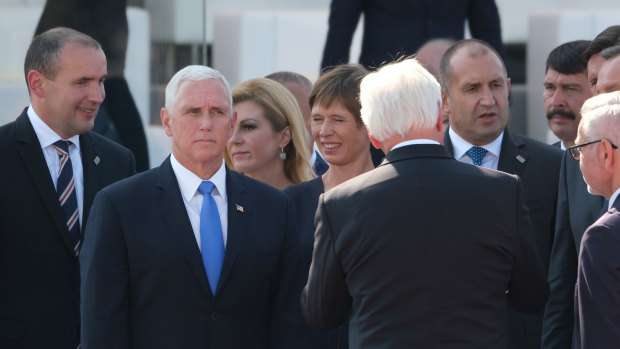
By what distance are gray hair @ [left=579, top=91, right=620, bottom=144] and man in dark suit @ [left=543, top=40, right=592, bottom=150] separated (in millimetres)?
1922

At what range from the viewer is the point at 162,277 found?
3164mm

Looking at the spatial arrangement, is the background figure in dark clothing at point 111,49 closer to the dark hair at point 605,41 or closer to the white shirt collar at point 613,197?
the dark hair at point 605,41

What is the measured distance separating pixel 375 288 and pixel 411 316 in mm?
128

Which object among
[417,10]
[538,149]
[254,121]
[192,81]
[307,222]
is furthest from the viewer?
[417,10]

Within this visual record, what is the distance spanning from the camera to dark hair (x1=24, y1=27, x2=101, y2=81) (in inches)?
164

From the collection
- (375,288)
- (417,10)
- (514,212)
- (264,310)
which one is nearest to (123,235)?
(264,310)

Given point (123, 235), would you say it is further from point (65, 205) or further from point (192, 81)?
point (65, 205)

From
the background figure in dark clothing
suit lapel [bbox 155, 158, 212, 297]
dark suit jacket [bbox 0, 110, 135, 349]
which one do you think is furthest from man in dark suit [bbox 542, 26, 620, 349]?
the background figure in dark clothing

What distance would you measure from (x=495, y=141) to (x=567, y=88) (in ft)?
3.46

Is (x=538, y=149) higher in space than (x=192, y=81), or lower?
lower

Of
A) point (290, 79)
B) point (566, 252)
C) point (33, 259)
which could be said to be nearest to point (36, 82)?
point (33, 259)

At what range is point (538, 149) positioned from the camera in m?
4.18

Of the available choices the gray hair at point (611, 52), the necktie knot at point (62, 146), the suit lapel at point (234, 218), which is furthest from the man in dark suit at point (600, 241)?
the necktie knot at point (62, 146)

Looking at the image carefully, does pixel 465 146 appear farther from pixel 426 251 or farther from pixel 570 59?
pixel 426 251
